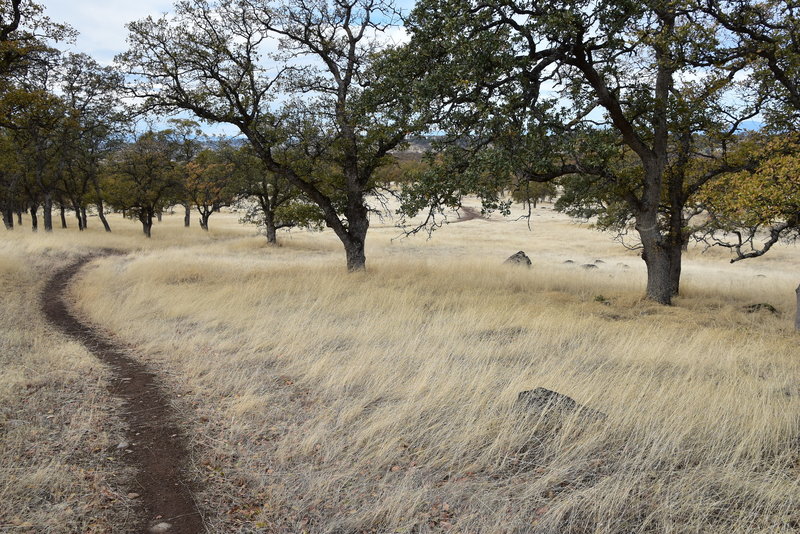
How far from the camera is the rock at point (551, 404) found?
197 inches

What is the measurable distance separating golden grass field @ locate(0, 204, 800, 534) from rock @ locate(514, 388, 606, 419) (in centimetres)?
16

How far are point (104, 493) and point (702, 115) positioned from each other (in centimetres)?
1439

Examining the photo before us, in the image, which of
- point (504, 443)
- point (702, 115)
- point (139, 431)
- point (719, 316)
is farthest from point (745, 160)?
point (139, 431)

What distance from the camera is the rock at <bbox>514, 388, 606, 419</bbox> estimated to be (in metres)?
5.02

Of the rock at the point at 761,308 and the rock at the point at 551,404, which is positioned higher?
the rock at the point at 551,404

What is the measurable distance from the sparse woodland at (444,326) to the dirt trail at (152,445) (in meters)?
0.05

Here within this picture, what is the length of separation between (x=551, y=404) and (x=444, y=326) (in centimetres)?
429

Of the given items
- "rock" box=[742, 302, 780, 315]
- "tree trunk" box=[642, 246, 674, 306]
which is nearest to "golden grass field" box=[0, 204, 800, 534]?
"rock" box=[742, 302, 780, 315]

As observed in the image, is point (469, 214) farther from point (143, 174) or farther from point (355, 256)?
point (355, 256)

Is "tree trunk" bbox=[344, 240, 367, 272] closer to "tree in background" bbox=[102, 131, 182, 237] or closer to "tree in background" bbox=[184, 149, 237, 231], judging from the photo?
"tree in background" bbox=[184, 149, 237, 231]

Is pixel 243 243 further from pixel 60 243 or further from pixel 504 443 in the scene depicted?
pixel 504 443

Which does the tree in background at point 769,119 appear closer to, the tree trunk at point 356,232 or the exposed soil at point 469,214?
the tree trunk at point 356,232

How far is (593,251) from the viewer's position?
40.9 metres

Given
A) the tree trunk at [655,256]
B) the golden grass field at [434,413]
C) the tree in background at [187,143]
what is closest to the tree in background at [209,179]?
the tree in background at [187,143]
